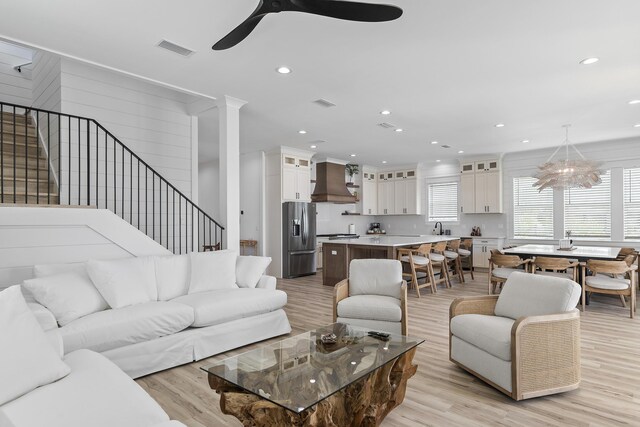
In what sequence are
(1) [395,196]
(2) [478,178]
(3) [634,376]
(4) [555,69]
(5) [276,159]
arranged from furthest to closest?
(1) [395,196] < (2) [478,178] < (5) [276,159] < (4) [555,69] < (3) [634,376]

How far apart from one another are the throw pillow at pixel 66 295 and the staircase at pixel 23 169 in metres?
1.49

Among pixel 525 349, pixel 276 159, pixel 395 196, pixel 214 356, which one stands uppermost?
pixel 276 159

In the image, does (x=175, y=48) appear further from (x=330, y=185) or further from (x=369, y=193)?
(x=369, y=193)

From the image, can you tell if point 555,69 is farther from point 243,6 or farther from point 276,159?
point 276,159

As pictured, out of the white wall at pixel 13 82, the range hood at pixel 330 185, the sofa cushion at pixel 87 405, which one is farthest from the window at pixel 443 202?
the sofa cushion at pixel 87 405

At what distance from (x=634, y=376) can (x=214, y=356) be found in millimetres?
3668

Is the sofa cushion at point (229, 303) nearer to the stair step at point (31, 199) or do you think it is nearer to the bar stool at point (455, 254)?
the stair step at point (31, 199)

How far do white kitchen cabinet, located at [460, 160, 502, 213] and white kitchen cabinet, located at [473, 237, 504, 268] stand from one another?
2.35 ft

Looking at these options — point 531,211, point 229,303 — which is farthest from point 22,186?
point 531,211

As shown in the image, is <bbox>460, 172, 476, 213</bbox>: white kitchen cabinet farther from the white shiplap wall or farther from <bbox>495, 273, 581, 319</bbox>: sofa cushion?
the white shiplap wall

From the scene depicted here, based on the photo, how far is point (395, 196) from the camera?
10969 mm

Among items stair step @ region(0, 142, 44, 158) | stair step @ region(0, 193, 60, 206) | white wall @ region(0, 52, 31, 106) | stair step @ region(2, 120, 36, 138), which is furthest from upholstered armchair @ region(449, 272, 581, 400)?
white wall @ region(0, 52, 31, 106)

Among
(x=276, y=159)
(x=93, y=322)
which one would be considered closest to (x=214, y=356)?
(x=93, y=322)

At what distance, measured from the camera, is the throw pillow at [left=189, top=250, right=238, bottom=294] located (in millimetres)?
3967
